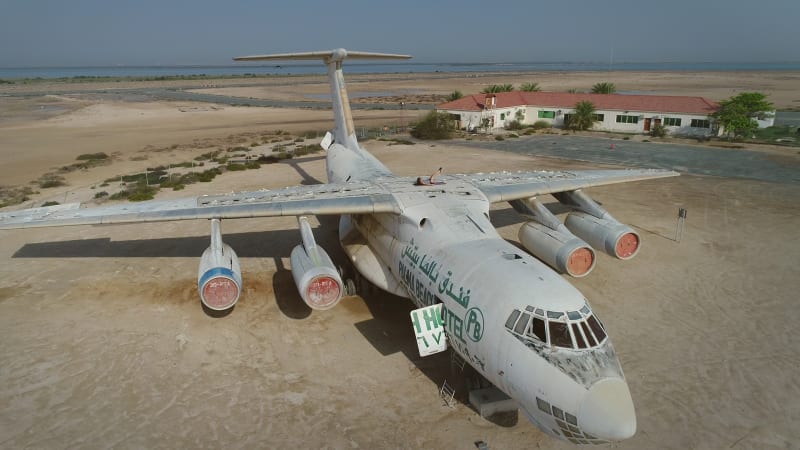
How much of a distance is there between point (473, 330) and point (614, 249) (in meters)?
9.49

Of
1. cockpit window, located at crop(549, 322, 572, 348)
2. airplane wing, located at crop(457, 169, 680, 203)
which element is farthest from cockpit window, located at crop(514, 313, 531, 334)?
airplane wing, located at crop(457, 169, 680, 203)

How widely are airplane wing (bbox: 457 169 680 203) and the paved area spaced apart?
1981 centimetres

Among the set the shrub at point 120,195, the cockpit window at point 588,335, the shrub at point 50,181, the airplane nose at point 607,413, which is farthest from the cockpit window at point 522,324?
the shrub at point 50,181

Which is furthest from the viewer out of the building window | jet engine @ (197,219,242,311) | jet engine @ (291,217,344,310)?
the building window

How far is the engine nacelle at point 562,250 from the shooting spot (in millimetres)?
15719

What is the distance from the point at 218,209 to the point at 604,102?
Result: 55834 millimetres

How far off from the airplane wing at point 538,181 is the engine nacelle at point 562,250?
5.22 ft

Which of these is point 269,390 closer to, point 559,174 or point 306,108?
point 559,174

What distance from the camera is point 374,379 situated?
13195 mm

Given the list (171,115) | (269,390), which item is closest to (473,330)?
(269,390)

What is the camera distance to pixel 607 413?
841 cm

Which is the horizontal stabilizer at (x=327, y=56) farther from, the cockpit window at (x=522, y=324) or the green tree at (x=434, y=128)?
the green tree at (x=434, y=128)

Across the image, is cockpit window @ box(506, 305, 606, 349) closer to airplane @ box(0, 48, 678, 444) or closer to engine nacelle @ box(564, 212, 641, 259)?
airplane @ box(0, 48, 678, 444)

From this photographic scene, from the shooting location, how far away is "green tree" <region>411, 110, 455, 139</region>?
176 ft
